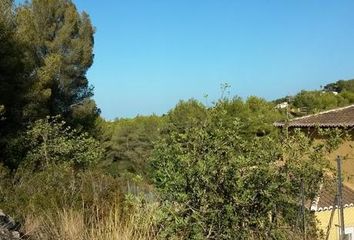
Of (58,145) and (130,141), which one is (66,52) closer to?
(58,145)

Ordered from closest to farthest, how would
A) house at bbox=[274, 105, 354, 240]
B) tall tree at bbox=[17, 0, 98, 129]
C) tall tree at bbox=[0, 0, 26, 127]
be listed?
house at bbox=[274, 105, 354, 240] → tall tree at bbox=[0, 0, 26, 127] → tall tree at bbox=[17, 0, 98, 129]

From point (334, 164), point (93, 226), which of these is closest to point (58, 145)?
point (93, 226)

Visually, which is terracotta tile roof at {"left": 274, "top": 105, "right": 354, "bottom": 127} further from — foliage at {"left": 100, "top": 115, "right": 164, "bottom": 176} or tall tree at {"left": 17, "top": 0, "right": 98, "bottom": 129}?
foliage at {"left": 100, "top": 115, "right": 164, "bottom": 176}

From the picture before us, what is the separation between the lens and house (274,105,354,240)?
230 inches

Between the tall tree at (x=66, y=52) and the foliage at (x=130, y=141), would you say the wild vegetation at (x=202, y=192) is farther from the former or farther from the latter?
the foliage at (x=130, y=141)

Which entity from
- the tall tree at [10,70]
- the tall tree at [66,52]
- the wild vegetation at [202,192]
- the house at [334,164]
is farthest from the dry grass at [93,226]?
the tall tree at [66,52]

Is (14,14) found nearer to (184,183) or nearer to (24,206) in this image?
(24,206)

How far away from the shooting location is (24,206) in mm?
6902

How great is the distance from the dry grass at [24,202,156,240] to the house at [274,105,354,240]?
1805 mm

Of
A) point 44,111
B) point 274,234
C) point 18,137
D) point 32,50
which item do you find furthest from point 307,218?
point 32,50

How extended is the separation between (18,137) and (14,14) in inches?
195

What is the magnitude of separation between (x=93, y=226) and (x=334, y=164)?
8.60ft

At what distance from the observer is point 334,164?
5.79 m

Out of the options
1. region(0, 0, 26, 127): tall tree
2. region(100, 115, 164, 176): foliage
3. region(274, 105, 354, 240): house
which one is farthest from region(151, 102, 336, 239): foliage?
region(100, 115, 164, 176): foliage
